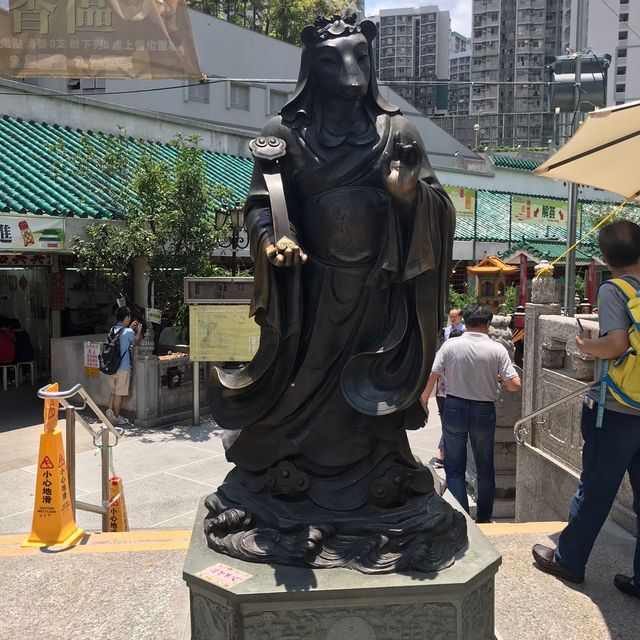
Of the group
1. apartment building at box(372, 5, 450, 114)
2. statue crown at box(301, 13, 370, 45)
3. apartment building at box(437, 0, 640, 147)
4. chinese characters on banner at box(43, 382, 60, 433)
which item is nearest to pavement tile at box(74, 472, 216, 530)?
chinese characters on banner at box(43, 382, 60, 433)

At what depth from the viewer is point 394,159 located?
303 cm

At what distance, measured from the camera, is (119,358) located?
30.4 feet

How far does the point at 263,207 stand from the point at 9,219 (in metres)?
6.95

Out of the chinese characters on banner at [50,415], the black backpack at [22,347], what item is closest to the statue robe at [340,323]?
the chinese characters on banner at [50,415]

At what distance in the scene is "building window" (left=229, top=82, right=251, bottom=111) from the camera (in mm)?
18250

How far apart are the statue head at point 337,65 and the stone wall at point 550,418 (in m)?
2.76

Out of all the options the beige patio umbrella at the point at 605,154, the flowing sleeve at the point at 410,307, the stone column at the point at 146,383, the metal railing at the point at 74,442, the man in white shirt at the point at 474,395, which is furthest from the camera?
the stone column at the point at 146,383

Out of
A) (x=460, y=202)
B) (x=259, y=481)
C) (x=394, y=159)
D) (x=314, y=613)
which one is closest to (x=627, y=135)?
(x=394, y=159)

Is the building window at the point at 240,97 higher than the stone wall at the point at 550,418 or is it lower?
higher

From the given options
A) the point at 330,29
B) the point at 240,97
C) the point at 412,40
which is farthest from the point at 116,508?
the point at 412,40

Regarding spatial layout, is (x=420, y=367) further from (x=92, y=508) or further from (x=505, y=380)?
(x=92, y=508)

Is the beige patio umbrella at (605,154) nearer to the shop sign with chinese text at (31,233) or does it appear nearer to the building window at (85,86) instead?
the shop sign with chinese text at (31,233)

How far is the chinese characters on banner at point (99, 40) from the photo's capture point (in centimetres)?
885

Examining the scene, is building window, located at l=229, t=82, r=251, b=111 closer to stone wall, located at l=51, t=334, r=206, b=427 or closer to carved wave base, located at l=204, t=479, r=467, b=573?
stone wall, located at l=51, t=334, r=206, b=427
